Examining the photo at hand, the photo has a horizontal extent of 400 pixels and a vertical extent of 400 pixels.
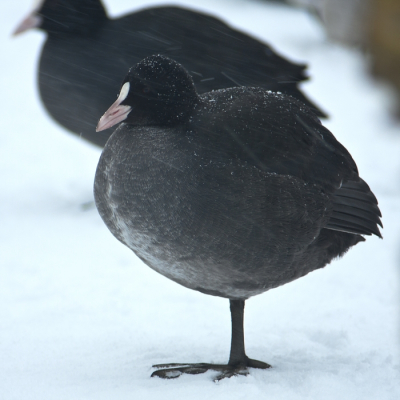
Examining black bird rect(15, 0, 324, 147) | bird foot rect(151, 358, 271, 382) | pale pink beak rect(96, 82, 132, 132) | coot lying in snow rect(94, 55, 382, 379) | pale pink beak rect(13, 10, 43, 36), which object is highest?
pale pink beak rect(13, 10, 43, 36)

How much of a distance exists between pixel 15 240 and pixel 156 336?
1.57 metres

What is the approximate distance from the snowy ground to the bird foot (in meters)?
0.05

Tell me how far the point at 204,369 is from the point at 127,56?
2275mm

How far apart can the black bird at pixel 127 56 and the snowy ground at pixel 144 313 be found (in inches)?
26.4

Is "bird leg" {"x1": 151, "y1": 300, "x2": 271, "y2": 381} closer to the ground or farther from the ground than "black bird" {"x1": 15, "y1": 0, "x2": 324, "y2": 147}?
closer to the ground

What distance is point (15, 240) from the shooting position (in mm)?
4004

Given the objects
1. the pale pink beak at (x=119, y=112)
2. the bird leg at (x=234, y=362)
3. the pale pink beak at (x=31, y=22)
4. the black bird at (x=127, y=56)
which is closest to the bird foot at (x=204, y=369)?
the bird leg at (x=234, y=362)

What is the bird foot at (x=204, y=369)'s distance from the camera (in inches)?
94.1

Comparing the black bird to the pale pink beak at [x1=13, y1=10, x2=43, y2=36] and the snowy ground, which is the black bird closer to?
the pale pink beak at [x1=13, y1=10, x2=43, y2=36]

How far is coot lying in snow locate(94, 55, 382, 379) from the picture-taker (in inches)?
81.5

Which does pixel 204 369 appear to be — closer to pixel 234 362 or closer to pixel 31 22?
pixel 234 362

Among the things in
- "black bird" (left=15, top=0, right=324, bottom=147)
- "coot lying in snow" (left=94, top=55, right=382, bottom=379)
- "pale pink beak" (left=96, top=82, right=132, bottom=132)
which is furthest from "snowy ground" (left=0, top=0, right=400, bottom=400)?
"pale pink beak" (left=96, top=82, right=132, bottom=132)

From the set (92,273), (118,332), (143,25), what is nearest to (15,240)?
(92,273)

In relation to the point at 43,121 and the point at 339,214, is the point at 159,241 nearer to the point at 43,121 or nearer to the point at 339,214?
the point at 339,214
